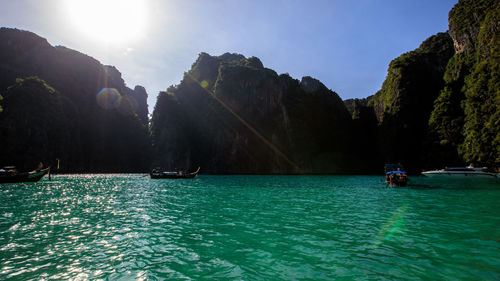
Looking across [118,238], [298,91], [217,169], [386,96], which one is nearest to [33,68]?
[217,169]

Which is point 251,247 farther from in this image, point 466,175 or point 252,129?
point 252,129

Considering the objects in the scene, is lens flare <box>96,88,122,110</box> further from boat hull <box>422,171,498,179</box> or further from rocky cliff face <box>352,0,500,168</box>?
boat hull <box>422,171,498,179</box>

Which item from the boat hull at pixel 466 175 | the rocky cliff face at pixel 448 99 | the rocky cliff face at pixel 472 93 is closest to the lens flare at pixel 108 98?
the rocky cliff face at pixel 448 99

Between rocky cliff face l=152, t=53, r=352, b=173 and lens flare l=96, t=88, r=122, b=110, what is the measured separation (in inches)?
1641

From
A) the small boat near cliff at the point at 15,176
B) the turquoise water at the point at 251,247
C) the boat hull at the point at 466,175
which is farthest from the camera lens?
the boat hull at the point at 466,175

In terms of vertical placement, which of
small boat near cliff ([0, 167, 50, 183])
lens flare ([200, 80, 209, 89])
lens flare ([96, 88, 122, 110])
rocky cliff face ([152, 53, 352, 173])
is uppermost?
lens flare ([200, 80, 209, 89])

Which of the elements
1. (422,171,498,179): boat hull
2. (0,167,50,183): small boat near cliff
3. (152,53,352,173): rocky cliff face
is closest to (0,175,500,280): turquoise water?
(0,167,50,183): small boat near cliff

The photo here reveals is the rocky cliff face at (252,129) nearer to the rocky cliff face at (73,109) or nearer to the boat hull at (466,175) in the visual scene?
the rocky cliff face at (73,109)

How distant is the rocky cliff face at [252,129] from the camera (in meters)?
115

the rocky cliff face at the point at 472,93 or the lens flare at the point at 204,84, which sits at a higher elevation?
the lens flare at the point at 204,84

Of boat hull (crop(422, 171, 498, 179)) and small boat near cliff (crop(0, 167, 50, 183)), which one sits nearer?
small boat near cliff (crop(0, 167, 50, 183))

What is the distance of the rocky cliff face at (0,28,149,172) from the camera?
9550 centimetres

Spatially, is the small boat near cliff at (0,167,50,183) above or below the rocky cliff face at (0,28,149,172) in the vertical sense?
below

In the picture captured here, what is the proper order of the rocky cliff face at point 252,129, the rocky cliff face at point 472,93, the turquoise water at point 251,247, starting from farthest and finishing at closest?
the rocky cliff face at point 252,129 → the rocky cliff face at point 472,93 → the turquoise water at point 251,247
